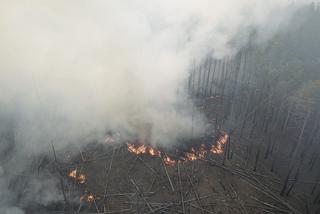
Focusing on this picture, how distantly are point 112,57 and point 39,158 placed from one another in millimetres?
7957

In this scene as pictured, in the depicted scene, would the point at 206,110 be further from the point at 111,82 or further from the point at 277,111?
the point at 111,82

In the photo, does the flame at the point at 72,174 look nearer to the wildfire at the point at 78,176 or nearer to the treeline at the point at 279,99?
the wildfire at the point at 78,176

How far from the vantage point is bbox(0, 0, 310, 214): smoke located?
48.9ft

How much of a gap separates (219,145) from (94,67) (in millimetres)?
9625

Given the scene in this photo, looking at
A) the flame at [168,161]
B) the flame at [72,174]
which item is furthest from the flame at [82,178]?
the flame at [168,161]

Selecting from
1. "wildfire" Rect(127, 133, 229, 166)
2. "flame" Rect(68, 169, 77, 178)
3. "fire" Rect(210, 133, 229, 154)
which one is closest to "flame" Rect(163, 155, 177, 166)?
"wildfire" Rect(127, 133, 229, 166)

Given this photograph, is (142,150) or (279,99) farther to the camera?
(279,99)

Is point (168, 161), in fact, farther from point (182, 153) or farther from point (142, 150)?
point (142, 150)

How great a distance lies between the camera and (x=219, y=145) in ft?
50.3

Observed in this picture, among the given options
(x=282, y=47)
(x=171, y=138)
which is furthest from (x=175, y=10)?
(x=282, y=47)

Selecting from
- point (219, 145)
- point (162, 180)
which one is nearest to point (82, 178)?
point (162, 180)

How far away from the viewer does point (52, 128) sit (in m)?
14.9

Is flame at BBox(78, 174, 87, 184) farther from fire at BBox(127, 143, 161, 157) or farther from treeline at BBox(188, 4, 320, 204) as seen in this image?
treeline at BBox(188, 4, 320, 204)

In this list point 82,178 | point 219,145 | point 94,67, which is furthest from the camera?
point 94,67
